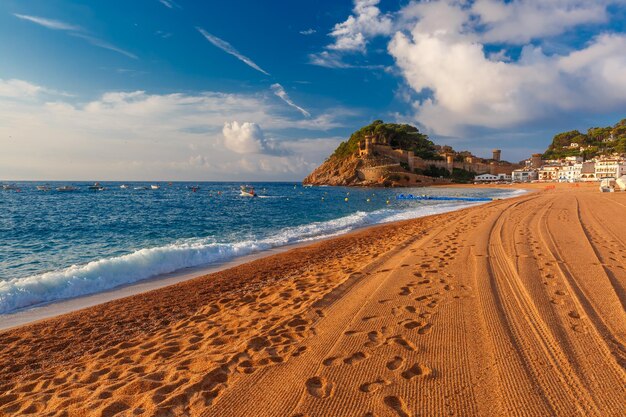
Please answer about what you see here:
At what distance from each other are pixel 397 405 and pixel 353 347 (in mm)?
1053

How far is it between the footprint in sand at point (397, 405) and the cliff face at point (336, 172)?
96.0 m

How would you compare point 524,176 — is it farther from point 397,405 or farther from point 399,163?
point 397,405

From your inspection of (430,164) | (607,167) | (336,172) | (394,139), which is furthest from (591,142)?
(336,172)

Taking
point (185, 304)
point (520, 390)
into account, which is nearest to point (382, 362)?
point (520, 390)

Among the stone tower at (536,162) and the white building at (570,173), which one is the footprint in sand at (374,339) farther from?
the stone tower at (536,162)

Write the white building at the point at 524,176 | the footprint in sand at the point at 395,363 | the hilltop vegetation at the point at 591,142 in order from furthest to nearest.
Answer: the hilltop vegetation at the point at 591,142 < the white building at the point at 524,176 < the footprint in sand at the point at 395,363

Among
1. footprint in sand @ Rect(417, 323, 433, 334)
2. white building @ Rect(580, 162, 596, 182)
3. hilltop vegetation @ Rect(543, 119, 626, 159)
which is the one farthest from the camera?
hilltop vegetation @ Rect(543, 119, 626, 159)

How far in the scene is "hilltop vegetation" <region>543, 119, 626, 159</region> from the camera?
114525 millimetres

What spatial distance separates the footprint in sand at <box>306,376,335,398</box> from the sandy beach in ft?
0.06

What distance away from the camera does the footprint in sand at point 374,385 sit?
2.98 metres

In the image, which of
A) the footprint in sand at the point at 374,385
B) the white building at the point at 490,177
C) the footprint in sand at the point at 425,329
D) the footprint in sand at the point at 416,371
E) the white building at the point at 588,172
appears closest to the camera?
the footprint in sand at the point at 374,385

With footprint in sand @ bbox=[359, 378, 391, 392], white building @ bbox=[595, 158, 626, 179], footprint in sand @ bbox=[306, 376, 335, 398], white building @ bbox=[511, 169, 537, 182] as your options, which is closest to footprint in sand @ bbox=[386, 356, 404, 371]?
footprint in sand @ bbox=[359, 378, 391, 392]

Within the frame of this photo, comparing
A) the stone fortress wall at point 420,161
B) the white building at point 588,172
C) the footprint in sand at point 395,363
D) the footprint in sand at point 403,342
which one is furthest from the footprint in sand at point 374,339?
the white building at point 588,172

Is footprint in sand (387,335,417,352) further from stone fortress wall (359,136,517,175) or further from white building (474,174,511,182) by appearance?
white building (474,174,511,182)
